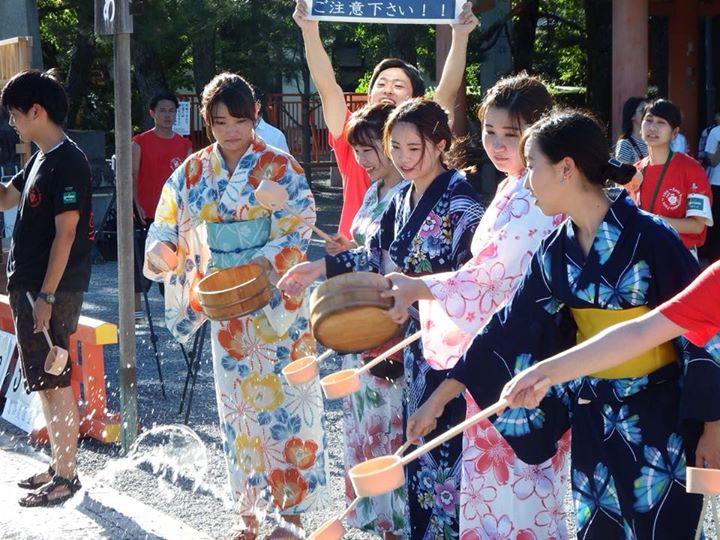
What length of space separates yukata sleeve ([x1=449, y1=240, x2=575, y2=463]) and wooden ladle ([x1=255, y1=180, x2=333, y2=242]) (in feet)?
3.55

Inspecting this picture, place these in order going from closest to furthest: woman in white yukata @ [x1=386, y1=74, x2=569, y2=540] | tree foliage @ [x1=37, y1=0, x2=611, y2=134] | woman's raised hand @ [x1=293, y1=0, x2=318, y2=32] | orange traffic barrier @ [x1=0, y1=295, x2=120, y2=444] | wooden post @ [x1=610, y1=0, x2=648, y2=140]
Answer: woman in white yukata @ [x1=386, y1=74, x2=569, y2=540]
woman's raised hand @ [x1=293, y1=0, x2=318, y2=32]
orange traffic barrier @ [x1=0, y1=295, x2=120, y2=444]
wooden post @ [x1=610, y1=0, x2=648, y2=140]
tree foliage @ [x1=37, y1=0, x2=611, y2=134]

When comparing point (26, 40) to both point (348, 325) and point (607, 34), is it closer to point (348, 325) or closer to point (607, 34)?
point (348, 325)

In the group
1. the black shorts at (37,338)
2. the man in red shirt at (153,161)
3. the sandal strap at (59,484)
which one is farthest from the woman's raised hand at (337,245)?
the man in red shirt at (153,161)

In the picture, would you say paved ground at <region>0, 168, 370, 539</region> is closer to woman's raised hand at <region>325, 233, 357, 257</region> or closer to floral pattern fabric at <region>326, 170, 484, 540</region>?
floral pattern fabric at <region>326, 170, 484, 540</region>

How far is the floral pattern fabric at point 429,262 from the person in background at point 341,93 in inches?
27.8

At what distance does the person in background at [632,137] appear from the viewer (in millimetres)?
7996

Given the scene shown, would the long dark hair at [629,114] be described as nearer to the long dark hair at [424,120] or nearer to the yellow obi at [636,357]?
the long dark hair at [424,120]

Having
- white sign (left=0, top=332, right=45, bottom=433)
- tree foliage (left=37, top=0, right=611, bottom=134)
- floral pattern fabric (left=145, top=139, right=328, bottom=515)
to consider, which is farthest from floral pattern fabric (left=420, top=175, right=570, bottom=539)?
tree foliage (left=37, top=0, right=611, bottom=134)

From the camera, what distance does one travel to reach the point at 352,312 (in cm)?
304

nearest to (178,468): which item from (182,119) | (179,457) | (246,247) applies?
(179,457)

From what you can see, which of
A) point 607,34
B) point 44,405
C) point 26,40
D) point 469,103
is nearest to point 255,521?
point 44,405

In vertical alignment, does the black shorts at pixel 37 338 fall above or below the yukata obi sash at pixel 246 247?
below

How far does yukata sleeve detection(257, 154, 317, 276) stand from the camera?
164 inches

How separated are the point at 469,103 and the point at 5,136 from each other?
11113 mm
